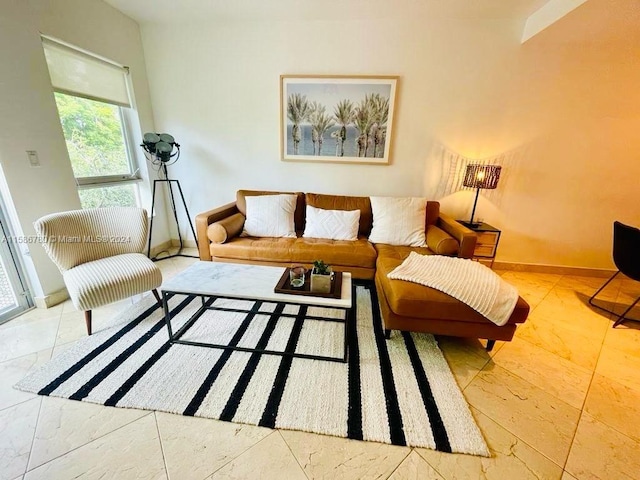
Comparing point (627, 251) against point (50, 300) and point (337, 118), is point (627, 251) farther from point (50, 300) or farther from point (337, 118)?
point (50, 300)

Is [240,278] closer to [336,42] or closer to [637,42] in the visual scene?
[336,42]

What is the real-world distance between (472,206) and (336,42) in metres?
2.34

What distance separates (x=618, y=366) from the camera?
64.6 inches

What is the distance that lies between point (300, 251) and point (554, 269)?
120 inches

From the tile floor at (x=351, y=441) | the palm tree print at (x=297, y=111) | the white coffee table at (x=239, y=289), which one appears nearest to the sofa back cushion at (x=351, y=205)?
the palm tree print at (x=297, y=111)

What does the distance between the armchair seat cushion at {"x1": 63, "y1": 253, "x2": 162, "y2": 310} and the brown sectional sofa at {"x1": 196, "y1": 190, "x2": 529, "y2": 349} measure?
60 cm

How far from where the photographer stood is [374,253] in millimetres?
2285

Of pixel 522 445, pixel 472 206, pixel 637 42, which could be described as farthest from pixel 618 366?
pixel 637 42

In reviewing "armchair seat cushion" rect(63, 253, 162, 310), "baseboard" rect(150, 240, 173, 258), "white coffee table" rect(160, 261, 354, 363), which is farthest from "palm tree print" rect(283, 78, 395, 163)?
"baseboard" rect(150, 240, 173, 258)

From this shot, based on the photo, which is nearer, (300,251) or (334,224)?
(300,251)

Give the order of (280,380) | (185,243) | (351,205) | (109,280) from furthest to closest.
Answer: (185,243) → (351,205) → (109,280) → (280,380)

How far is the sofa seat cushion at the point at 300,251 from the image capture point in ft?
7.47

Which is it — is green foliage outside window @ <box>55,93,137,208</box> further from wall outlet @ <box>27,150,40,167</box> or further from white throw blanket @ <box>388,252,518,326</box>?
white throw blanket @ <box>388,252,518,326</box>

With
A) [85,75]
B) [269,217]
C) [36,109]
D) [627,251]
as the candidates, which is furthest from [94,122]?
[627,251]
